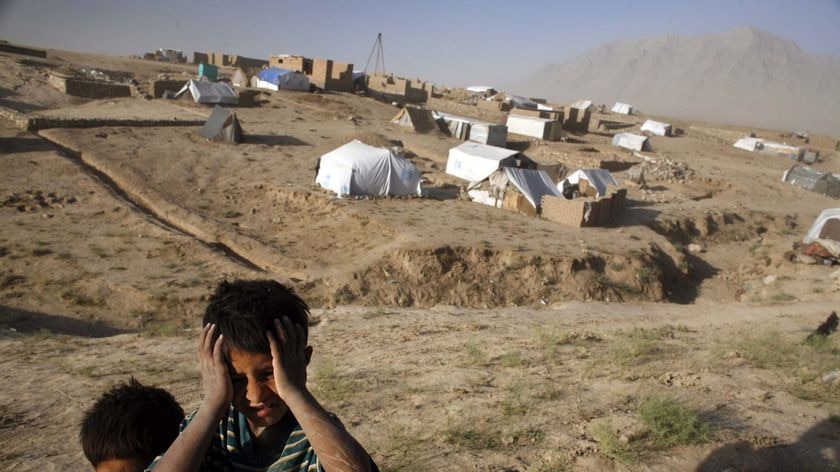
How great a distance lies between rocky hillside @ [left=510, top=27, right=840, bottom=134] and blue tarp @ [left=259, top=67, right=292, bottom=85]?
→ 84.0 metres

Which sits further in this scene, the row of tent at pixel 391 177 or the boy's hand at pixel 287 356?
the row of tent at pixel 391 177

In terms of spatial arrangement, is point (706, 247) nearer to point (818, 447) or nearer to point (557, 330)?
point (557, 330)

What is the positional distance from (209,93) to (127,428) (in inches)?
1012

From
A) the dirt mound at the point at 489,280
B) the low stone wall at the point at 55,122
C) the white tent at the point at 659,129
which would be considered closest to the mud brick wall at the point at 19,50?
the low stone wall at the point at 55,122

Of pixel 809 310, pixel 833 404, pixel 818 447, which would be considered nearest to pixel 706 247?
pixel 809 310

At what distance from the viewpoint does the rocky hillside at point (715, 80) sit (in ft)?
344

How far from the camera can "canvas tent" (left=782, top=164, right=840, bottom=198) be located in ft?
77.2

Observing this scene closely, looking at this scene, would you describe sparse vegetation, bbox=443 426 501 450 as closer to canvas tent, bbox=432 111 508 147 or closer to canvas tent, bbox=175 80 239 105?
canvas tent, bbox=432 111 508 147

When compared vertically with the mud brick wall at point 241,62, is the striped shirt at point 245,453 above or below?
below

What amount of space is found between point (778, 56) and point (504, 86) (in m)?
83.1

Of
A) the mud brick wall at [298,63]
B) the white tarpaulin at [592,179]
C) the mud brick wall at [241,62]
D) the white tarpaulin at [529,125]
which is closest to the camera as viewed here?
the white tarpaulin at [592,179]

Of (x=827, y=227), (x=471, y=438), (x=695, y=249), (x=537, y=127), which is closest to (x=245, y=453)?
(x=471, y=438)

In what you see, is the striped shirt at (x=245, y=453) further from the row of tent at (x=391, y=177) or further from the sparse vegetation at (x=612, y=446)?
the row of tent at (x=391, y=177)

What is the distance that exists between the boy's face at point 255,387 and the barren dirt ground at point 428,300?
6.52 feet
